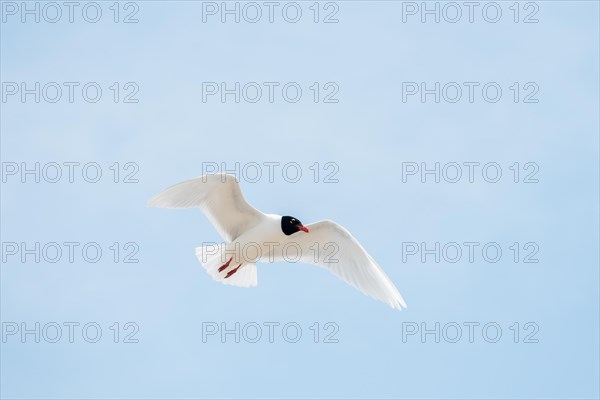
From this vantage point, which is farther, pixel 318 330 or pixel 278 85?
pixel 278 85

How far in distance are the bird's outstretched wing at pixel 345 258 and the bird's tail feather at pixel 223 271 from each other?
2.05ft

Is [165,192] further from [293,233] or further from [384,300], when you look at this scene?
[384,300]

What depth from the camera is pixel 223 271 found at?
1761cm

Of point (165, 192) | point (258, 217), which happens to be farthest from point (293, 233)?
point (165, 192)

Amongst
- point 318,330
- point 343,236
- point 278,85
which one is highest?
point 278,85

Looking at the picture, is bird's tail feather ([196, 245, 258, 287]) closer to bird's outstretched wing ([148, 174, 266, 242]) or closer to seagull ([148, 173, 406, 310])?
seagull ([148, 173, 406, 310])

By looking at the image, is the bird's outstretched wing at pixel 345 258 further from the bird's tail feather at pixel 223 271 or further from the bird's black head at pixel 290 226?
the bird's tail feather at pixel 223 271

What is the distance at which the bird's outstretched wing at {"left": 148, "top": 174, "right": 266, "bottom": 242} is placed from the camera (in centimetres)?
1688

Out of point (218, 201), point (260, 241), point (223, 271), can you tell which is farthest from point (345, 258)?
point (218, 201)

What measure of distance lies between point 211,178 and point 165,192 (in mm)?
621

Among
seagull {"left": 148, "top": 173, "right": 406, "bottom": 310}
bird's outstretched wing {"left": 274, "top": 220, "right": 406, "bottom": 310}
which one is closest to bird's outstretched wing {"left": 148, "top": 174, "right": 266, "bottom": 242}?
seagull {"left": 148, "top": 173, "right": 406, "bottom": 310}

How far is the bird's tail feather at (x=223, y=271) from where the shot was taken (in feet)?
57.4

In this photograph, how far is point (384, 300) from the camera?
16969 millimetres

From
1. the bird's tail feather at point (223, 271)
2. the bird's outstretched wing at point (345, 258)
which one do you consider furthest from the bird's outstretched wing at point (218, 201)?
the bird's outstretched wing at point (345, 258)
